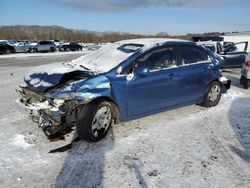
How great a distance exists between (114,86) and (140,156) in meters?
1.25

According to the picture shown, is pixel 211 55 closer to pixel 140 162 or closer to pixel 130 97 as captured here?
pixel 130 97

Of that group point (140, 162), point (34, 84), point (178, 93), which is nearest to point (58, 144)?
point (34, 84)

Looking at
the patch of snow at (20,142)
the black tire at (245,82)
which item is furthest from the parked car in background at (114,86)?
the black tire at (245,82)

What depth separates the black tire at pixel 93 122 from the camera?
14.5 ft

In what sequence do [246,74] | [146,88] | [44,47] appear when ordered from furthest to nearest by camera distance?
1. [44,47]
2. [246,74]
3. [146,88]

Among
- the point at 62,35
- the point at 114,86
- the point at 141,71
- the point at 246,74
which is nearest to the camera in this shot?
the point at 114,86

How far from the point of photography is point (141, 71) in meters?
5.02

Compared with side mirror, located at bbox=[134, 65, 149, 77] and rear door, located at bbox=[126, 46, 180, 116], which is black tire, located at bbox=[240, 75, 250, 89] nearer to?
rear door, located at bbox=[126, 46, 180, 116]

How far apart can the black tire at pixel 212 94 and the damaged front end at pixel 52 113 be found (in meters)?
3.50

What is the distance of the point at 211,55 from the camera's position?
21.9 ft

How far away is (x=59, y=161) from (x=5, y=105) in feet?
11.6

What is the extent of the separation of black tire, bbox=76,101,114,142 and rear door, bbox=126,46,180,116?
1.60 ft

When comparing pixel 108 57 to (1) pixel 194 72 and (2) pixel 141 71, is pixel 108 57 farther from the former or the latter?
(1) pixel 194 72

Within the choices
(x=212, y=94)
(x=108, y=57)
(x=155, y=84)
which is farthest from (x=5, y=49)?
(x=155, y=84)
